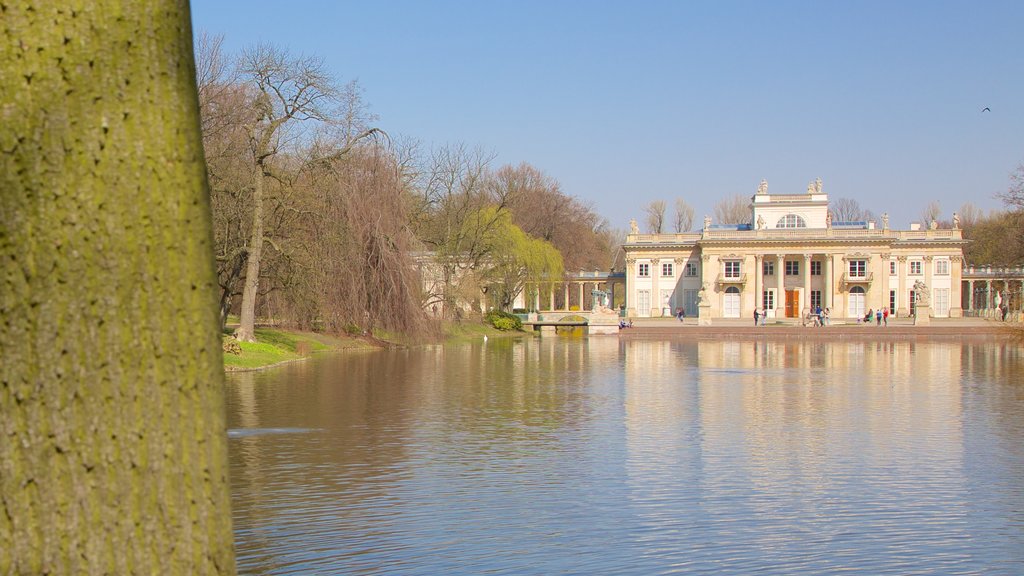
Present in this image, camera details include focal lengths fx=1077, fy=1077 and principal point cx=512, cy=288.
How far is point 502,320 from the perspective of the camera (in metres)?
55.5

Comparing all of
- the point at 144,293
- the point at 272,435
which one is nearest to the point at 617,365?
the point at 272,435

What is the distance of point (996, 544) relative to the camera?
8.83 metres

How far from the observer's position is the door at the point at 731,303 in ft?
270

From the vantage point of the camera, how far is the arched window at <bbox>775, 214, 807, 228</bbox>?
274ft

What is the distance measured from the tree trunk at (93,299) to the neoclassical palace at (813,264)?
80257mm

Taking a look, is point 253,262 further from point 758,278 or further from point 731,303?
point 731,303

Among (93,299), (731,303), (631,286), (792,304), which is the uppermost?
(631,286)

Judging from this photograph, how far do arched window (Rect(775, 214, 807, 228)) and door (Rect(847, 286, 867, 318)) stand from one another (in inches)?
248

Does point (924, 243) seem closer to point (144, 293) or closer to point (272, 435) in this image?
point (272, 435)

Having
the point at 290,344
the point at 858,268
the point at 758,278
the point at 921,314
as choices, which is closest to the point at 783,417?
the point at 290,344

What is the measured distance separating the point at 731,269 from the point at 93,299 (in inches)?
3207

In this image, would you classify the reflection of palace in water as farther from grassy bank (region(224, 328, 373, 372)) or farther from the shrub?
the shrub

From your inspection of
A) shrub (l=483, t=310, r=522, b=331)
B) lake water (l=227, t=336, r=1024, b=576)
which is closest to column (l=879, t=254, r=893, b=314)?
shrub (l=483, t=310, r=522, b=331)

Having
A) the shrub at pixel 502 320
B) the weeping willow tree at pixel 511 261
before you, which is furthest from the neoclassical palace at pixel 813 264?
the shrub at pixel 502 320
